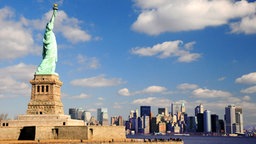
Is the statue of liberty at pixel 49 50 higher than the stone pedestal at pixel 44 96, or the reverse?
the statue of liberty at pixel 49 50

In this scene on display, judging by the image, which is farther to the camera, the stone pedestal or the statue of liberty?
the statue of liberty

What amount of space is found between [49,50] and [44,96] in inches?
366

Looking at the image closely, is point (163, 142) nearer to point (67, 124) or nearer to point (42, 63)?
point (67, 124)

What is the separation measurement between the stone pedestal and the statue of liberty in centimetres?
198

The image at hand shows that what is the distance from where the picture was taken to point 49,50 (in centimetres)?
7231

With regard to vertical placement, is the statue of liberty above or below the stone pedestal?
above

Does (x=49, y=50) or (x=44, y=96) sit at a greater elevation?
(x=49, y=50)

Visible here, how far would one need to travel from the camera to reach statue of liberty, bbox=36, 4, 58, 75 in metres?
71.2

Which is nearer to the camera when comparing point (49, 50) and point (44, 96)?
point (44, 96)

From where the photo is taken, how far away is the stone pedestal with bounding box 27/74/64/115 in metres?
68.1

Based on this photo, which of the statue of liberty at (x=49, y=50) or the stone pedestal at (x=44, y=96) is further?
the statue of liberty at (x=49, y=50)

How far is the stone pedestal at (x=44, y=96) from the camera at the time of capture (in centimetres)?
6813

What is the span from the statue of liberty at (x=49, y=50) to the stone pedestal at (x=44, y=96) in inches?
78.0

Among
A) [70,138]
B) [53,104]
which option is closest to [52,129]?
[70,138]
